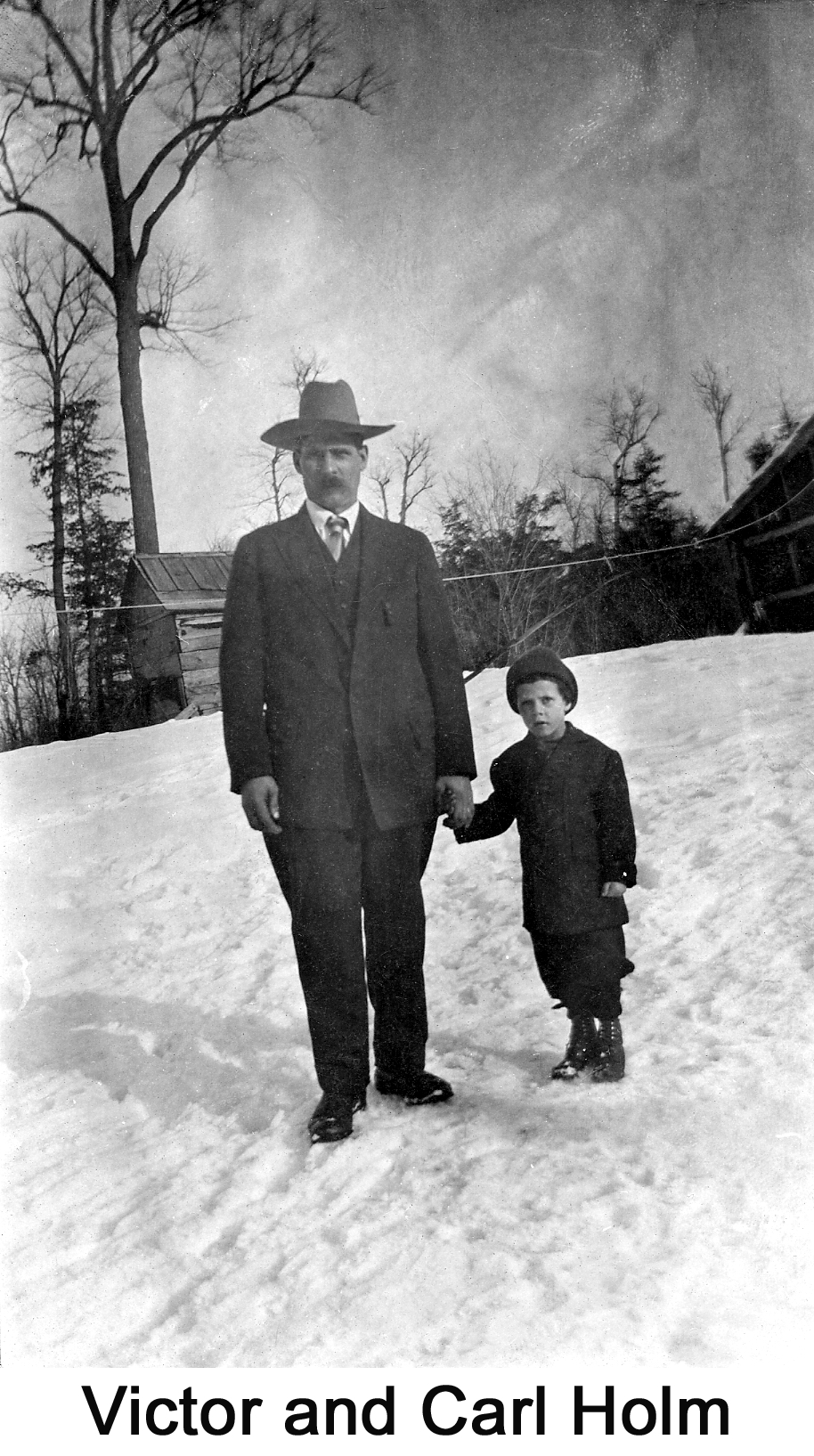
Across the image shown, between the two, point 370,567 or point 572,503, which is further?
point 572,503

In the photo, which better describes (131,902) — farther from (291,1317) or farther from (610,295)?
(610,295)

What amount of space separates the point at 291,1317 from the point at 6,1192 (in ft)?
2.54

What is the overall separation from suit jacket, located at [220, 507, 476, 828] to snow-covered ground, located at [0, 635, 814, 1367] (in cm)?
14

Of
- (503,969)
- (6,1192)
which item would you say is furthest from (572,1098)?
(6,1192)

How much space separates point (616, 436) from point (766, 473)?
0.44 meters

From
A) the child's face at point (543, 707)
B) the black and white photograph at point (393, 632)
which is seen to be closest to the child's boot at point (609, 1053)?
the black and white photograph at point (393, 632)

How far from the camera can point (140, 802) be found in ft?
8.54

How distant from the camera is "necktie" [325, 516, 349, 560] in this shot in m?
2.30

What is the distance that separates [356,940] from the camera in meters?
2.31

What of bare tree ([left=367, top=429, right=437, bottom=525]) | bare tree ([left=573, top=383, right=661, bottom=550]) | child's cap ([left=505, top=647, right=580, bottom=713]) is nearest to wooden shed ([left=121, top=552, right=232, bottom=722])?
bare tree ([left=367, top=429, right=437, bottom=525])

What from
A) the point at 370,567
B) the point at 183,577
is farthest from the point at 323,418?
the point at 183,577

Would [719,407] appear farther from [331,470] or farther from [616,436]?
[331,470]

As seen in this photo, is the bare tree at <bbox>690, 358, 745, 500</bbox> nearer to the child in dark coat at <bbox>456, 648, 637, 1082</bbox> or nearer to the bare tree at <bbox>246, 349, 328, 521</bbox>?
the child in dark coat at <bbox>456, 648, 637, 1082</bbox>

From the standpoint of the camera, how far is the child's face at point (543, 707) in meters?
2.31
